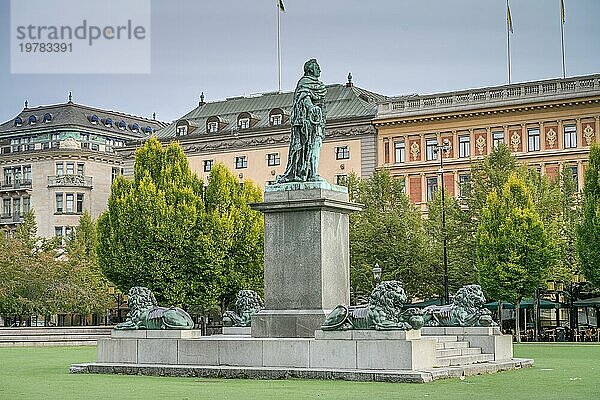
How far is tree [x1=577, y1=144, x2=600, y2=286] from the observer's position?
170 feet

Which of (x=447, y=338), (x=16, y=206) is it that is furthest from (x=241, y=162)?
(x=447, y=338)

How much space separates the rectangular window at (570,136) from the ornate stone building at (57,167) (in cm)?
3855

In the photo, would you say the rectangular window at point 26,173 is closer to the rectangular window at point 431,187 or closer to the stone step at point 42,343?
the rectangular window at point 431,187

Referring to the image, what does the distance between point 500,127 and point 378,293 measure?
49.5m

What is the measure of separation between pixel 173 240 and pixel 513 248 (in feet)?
55.1

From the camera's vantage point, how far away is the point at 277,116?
79188 millimetres

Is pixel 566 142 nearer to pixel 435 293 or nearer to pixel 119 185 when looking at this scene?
pixel 435 293

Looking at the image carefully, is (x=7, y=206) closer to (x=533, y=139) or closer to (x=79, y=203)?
(x=79, y=203)

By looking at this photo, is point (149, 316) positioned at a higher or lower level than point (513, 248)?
lower

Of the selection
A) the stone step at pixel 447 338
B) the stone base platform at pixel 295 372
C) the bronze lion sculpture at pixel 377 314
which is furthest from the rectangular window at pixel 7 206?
the bronze lion sculpture at pixel 377 314

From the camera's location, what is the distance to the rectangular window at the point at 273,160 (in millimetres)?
77256

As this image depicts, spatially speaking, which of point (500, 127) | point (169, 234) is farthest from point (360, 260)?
point (500, 127)

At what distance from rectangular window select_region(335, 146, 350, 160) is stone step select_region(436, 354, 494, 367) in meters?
49.9

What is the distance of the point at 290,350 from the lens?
21.9 meters
